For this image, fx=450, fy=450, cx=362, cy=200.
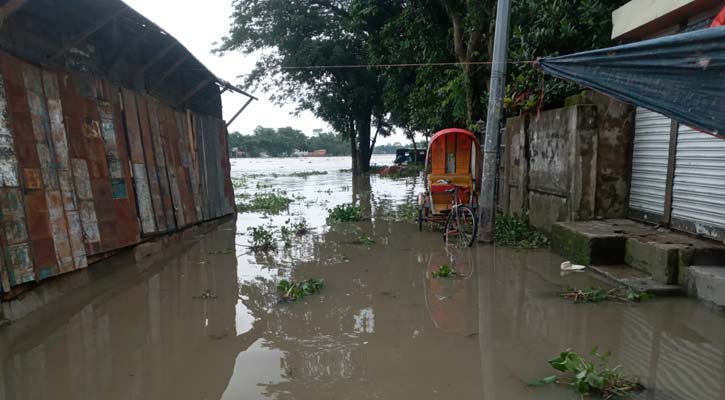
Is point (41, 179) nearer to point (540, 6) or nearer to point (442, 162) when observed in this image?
point (442, 162)

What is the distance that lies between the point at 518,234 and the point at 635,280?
3.12 m

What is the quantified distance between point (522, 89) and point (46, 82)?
26.2 ft

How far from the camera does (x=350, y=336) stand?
4.18 m

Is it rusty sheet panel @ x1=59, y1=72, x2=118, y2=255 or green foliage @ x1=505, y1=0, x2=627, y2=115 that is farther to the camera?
green foliage @ x1=505, y1=0, x2=627, y2=115

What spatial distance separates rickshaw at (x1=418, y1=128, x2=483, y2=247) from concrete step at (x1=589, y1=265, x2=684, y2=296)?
96.1 inches

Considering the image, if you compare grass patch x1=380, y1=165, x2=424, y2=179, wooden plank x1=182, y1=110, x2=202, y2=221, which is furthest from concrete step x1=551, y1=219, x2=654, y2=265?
grass patch x1=380, y1=165, x2=424, y2=179

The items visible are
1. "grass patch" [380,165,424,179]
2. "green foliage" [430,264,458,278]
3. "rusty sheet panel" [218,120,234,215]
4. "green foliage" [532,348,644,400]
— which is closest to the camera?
"green foliage" [532,348,644,400]

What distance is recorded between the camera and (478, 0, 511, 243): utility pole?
7.66 m

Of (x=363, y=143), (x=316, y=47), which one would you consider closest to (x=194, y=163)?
(x=316, y=47)

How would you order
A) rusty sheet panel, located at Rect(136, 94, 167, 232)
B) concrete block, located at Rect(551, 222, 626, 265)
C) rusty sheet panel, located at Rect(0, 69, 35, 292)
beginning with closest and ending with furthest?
rusty sheet panel, located at Rect(0, 69, 35, 292) → concrete block, located at Rect(551, 222, 626, 265) → rusty sheet panel, located at Rect(136, 94, 167, 232)

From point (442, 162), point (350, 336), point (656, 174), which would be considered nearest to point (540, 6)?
point (442, 162)

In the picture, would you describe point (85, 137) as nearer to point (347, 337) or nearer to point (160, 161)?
point (160, 161)

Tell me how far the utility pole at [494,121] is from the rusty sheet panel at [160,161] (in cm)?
555

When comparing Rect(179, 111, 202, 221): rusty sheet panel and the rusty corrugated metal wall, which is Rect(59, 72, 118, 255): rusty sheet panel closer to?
the rusty corrugated metal wall
